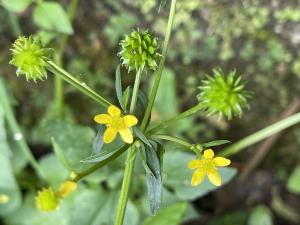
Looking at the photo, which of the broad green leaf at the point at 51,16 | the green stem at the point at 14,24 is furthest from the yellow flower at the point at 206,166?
the green stem at the point at 14,24

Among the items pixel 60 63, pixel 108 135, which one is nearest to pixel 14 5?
pixel 60 63

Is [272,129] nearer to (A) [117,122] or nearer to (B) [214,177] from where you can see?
(B) [214,177]

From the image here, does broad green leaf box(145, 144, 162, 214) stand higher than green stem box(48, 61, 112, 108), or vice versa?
green stem box(48, 61, 112, 108)

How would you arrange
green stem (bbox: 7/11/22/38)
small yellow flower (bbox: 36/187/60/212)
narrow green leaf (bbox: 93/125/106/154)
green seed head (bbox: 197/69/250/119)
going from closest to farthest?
1. green seed head (bbox: 197/69/250/119)
2. narrow green leaf (bbox: 93/125/106/154)
3. small yellow flower (bbox: 36/187/60/212)
4. green stem (bbox: 7/11/22/38)

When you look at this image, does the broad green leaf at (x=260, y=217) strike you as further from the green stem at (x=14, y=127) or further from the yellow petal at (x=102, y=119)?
the yellow petal at (x=102, y=119)

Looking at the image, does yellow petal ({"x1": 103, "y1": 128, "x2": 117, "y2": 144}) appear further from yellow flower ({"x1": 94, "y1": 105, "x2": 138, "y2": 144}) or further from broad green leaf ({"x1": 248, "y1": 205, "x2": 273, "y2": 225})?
broad green leaf ({"x1": 248, "y1": 205, "x2": 273, "y2": 225})

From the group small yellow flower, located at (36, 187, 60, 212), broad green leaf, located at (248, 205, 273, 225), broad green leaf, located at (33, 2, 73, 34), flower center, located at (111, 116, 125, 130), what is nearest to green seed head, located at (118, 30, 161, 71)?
flower center, located at (111, 116, 125, 130)

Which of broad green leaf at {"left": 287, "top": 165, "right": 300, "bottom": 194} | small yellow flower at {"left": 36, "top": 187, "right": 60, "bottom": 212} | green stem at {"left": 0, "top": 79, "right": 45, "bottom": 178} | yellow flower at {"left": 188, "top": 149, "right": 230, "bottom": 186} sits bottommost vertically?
yellow flower at {"left": 188, "top": 149, "right": 230, "bottom": 186}
